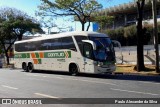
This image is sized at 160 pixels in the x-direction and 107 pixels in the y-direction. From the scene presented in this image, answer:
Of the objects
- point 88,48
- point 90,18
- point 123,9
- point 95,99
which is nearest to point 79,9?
point 90,18

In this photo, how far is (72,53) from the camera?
25.3 metres

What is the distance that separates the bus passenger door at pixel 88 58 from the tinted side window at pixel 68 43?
148 cm

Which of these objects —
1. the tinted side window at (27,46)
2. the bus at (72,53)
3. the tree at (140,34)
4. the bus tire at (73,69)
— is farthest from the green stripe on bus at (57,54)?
the tree at (140,34)

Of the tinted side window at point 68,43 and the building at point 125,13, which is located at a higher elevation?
the building at point 125,13

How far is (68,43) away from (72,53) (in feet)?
3.28

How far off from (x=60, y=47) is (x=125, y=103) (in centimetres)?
1637

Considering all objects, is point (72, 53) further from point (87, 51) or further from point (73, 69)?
point (87, 51)

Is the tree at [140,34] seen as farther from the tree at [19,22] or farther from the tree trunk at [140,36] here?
the tree at [19,22]

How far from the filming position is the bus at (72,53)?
75.5 feet

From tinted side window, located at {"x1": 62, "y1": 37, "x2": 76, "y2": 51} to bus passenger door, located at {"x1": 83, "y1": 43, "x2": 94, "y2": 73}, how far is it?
58.4 inches

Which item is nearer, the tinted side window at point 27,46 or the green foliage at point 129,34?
the tinted side window at point 27,46

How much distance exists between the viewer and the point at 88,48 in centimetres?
2347

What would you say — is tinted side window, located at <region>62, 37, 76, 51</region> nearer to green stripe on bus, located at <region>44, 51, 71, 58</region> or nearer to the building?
green stripe on bus, located at <region>44, 51, 71, 58</region>

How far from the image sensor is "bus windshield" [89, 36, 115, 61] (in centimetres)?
2298
